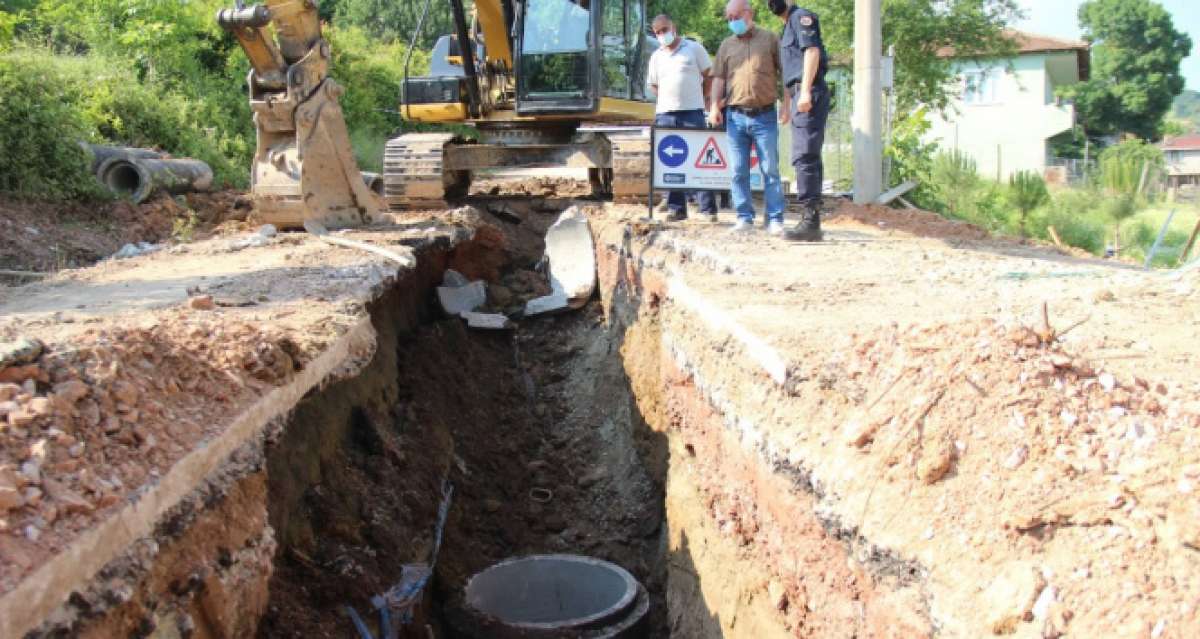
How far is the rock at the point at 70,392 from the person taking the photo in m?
3.03

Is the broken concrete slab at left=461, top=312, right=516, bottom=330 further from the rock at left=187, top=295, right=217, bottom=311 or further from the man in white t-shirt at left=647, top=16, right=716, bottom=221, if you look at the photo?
the rock at left=187, top=295, right=217, bottom=311

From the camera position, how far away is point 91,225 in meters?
11.8

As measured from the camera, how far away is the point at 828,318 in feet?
15.3

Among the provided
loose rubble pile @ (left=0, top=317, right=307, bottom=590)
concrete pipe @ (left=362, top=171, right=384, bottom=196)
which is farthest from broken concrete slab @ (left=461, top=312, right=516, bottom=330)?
concrete pipe @ (left=362, top=171, right=384, bottom=196)

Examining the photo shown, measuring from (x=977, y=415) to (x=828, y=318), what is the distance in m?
1.67

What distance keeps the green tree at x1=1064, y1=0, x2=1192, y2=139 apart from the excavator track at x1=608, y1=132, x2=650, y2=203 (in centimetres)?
4502

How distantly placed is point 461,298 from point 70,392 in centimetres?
580

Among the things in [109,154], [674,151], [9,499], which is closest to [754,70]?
[674,151]

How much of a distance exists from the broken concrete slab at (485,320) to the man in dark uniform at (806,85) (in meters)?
2.79

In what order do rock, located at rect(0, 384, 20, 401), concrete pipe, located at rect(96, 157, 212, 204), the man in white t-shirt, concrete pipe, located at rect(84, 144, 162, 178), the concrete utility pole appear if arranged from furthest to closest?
1. concrete pipe, located at rect(84, 144, 162, 178)
2. concrete pipe, located at rect(96, 157, 212, 204)
3. the concrete utility pole
4. the man in white t-shirt
5. rock, located at rect(0, 384, 20, 401)

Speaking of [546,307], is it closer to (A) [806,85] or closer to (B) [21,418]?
(A) [806,85]

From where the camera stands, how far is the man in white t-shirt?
9258mm

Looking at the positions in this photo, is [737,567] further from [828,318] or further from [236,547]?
[236,547]

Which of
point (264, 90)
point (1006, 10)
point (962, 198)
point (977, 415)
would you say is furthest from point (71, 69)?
point (1006, 10)
